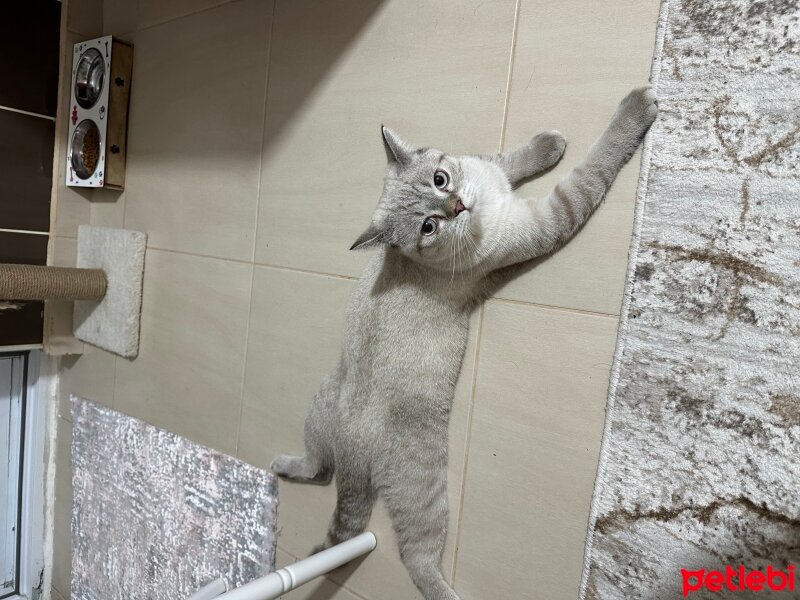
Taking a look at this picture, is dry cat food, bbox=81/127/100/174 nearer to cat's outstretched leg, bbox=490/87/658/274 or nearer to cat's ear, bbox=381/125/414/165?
cat's ear, bbox=381/125/414/165

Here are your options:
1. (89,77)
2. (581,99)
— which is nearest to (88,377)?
(89,77)

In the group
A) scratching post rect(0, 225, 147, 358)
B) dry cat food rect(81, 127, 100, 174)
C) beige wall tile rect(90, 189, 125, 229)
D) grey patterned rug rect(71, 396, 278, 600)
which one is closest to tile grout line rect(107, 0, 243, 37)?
dry cat food rect(81, 127, 100, 174)

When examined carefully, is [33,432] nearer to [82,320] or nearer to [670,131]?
[82,320]

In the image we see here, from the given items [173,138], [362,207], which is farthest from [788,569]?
[173,138]

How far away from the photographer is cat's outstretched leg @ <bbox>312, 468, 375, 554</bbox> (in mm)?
1266

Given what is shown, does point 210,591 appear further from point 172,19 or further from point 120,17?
point 120,17

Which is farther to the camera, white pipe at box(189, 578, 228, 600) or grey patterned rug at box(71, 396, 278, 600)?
grey patterned rug at box(71, 396, 278, 600)

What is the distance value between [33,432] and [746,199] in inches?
102

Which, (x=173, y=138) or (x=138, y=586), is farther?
(x=173, y=138)

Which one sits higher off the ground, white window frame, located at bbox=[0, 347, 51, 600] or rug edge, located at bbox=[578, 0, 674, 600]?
rug edge, located at bbox=[578, 0, 674, 600]

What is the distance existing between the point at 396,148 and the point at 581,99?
0.36 m

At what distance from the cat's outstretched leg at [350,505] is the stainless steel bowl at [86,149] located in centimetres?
147

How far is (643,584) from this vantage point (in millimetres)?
924

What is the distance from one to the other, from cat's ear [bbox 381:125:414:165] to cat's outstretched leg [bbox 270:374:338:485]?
558 mm
